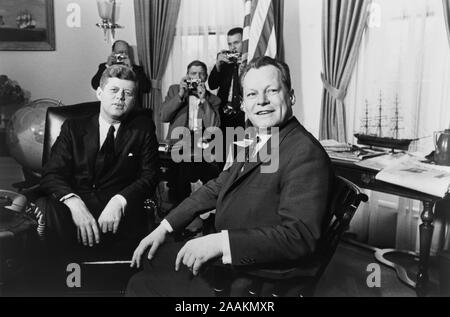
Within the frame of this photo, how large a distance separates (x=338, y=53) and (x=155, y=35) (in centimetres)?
187

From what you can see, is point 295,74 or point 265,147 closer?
point 265,147

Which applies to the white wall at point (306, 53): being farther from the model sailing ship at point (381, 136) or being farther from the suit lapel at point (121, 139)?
the suit lapel at point (121, 139)

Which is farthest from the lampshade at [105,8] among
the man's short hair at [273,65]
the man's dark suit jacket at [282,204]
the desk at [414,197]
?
the man's dark suit jacket at [282,204]

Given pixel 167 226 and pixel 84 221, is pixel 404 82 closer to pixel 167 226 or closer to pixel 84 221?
pixel 167 226

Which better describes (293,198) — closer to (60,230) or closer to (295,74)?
(60,230)

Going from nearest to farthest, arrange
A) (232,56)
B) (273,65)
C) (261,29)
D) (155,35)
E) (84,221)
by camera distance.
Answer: (273,65) → (84,221) → (261,29) → (232,56) → (155,35)

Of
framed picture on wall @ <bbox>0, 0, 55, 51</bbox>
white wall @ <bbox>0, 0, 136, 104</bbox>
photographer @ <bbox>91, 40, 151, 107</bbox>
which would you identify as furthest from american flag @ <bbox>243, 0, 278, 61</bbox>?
framed picture on wall @ <bbox>0, 0, 55, 51</bbox>

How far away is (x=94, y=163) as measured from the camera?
1.81 m

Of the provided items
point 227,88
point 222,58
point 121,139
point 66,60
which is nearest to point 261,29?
point 222,58

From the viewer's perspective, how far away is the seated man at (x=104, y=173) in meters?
1.63

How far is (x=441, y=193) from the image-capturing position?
1.72 m

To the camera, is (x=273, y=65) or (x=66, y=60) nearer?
(x=273, y=65)

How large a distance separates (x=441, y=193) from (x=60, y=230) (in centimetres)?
151

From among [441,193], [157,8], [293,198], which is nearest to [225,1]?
[157,8]
